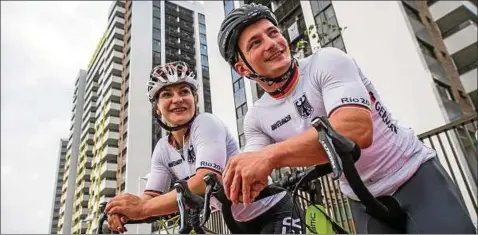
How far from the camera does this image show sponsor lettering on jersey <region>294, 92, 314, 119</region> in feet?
3.55

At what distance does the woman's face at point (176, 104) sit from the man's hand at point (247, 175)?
0.81 meters

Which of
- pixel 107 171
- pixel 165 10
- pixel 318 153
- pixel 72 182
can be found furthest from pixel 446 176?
pixel 72 182

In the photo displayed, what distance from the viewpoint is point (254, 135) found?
129 centimetres

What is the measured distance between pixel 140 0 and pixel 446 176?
8.93 feet

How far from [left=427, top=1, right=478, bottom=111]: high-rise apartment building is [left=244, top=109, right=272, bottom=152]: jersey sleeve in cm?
1817

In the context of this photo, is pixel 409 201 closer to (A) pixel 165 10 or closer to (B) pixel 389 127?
(B) pixel 389 127

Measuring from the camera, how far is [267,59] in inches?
39.9

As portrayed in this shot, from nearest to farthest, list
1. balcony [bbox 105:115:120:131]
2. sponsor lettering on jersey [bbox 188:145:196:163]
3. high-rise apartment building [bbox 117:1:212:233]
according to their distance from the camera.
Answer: sponsor lettering on jersey [bbox 188:145:196:163] < high-rise apartment building [bbox 117:1:212:233] < balcony [bbox 105:115:120:131]

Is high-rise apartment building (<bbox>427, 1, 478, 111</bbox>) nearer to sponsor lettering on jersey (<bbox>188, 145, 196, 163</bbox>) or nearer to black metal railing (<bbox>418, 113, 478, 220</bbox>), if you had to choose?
black metal railing (<bbox>418, 113, 478, 220</bbox>)

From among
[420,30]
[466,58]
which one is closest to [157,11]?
[420,30]

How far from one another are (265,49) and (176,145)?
0.84 metres

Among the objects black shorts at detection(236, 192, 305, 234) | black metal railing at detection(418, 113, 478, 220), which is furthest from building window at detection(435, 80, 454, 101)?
black shorts at detection(236, 192, 305, 234)

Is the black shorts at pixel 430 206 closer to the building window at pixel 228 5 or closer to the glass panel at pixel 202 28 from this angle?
the building window at pixel 228 5

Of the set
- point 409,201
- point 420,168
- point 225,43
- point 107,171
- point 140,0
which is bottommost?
point 409,201
